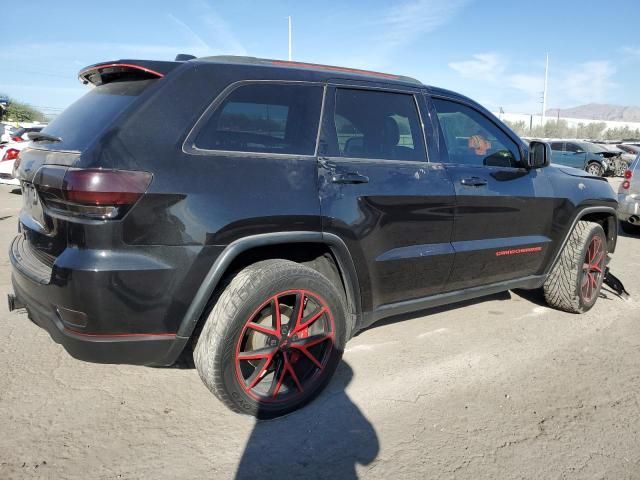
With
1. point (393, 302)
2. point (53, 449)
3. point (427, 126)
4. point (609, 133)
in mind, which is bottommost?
point (53, 449)

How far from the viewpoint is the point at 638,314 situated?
4543mm

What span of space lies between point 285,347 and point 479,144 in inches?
85.2

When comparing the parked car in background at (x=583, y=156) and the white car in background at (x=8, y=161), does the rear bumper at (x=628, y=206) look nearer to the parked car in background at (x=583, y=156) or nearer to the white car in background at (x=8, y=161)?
the white car in background at (x=8, y=161)

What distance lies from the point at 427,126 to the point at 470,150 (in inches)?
19.2

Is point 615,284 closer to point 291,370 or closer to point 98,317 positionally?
point 291,370

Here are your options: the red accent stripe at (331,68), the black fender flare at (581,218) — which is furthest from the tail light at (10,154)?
the black fender flare at (581,218)

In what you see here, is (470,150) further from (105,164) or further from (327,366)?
(105,164)

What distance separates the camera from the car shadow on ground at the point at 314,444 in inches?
90.5

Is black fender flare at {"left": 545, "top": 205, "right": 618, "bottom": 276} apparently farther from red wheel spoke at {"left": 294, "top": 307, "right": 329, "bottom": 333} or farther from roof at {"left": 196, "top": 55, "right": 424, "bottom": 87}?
red wheel spoke at {"left": 294, "top": 307, "right": 329, "bottom": 333}

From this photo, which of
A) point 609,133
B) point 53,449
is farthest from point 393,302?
point 609,133

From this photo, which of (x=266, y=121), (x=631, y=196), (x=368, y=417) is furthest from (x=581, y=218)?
(x=631, y=196)

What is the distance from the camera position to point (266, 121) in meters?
2.70

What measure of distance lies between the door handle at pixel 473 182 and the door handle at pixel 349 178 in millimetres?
875

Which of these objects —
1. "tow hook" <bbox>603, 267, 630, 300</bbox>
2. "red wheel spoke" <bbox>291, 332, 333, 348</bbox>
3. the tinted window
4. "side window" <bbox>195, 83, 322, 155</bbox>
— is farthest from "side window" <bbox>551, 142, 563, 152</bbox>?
"red wheel spoke" <bbox>291, 332, 333, 348</bbox>
